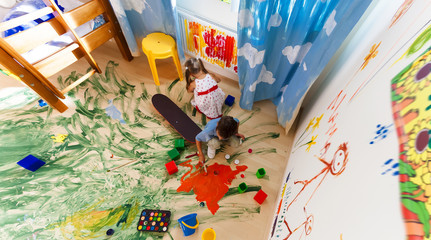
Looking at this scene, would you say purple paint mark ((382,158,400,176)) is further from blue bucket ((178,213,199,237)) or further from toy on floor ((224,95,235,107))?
toy on floor ((224,95,235,107))

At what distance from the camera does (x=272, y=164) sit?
168 centimetres

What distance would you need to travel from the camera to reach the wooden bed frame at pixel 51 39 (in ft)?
4.57

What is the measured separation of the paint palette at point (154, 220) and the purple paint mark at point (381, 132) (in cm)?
129

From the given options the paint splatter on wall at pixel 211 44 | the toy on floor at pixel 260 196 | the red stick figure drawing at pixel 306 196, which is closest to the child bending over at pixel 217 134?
the toy on floor at pixel 260 196

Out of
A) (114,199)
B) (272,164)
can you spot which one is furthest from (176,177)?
(272,164)

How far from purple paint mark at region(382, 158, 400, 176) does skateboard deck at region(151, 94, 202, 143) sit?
1336 mm

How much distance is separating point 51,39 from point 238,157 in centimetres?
167

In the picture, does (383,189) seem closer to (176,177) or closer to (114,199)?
(176,177)

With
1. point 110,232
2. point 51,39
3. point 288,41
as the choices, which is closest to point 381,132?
point 288,41

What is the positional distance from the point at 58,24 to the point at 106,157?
1.04m

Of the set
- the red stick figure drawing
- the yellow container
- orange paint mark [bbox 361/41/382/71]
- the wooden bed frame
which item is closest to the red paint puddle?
the yellow container

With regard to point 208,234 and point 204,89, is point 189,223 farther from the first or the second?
point 204,89

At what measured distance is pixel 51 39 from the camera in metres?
1.56

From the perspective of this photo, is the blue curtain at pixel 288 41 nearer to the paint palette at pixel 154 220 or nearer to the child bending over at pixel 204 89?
the child bending over at pixel 204 89
